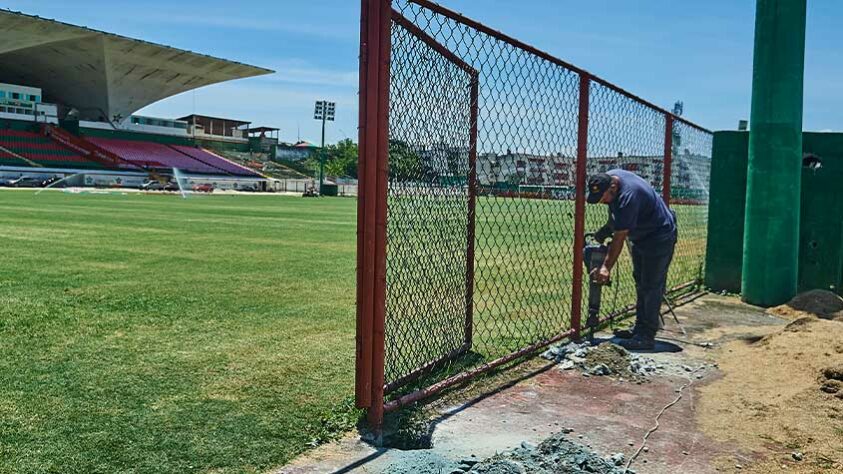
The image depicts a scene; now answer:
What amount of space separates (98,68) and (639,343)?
2881 inches

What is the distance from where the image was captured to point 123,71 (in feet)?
235

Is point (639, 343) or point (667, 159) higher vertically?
point (667, 159)

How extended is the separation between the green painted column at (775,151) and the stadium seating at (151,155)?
72970 mm

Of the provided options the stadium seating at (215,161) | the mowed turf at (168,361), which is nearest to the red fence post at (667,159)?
the mowed turf at (168,361)

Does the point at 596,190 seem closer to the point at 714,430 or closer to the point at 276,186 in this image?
the point at 714,430

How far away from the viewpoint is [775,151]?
28.4 feet

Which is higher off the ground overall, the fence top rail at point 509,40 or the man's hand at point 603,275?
the fence top rail at point 509,40

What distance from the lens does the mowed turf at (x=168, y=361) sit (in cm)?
362

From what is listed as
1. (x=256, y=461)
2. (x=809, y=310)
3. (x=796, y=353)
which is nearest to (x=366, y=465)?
(x=256, y=461)

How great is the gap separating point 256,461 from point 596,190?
146 inches

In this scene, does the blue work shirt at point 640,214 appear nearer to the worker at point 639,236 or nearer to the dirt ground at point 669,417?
the worker at point 639,236

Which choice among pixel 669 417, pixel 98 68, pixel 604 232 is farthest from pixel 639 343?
pixel 98 68

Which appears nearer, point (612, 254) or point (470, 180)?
point (470, 180)

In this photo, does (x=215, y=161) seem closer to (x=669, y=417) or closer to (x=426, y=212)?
(x=426, y=212)
